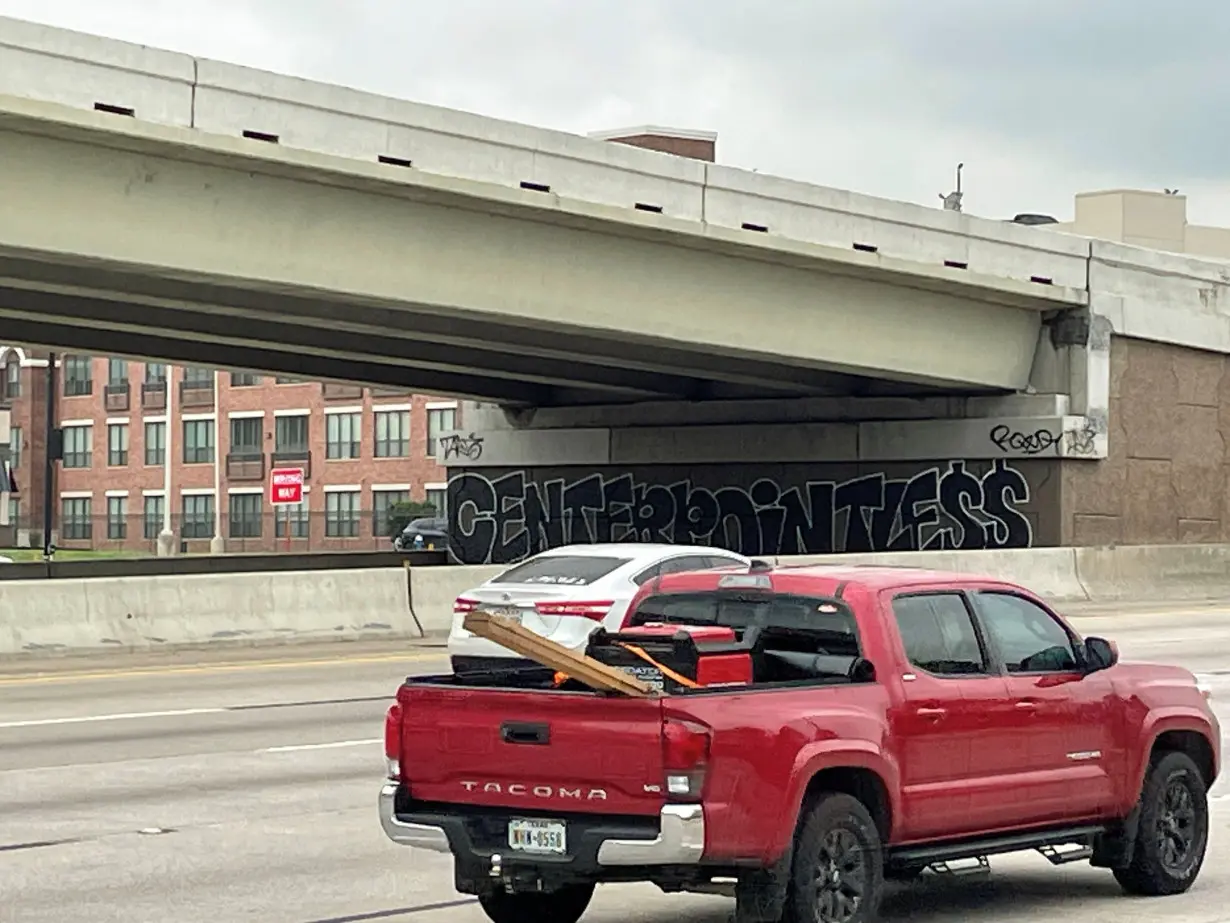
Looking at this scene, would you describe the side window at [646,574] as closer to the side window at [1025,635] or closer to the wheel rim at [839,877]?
the side window at [1025,635]

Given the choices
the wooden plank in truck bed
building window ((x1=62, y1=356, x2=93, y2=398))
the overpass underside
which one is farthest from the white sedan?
building window ((x1=62, y1=356, x2=93, y2=398))

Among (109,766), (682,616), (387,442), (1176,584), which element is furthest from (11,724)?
(387,442)

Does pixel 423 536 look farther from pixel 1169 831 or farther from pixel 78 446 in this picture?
pixel 1169 831

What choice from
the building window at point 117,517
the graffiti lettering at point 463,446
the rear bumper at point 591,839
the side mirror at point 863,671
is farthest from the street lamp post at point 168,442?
the side mirror at point 863,671

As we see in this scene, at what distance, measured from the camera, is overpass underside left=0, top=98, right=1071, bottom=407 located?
2627 cm

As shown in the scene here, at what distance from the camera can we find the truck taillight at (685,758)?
7898mm

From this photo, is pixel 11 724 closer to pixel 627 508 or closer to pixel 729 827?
pixel 729 827

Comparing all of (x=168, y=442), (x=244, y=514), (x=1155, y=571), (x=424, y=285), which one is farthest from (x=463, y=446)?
(x=168, y=442)

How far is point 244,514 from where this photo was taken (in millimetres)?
91812

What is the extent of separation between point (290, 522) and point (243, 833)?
249ft

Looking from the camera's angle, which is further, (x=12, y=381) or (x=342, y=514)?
(x=12, y=381)

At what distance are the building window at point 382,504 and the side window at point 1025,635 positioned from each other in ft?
250

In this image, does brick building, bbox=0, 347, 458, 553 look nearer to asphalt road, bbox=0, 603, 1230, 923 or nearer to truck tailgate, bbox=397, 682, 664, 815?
asphalt road, bbox=0, 603, 1230, 923

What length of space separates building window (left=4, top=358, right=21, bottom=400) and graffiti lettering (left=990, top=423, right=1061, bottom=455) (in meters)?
69.3
